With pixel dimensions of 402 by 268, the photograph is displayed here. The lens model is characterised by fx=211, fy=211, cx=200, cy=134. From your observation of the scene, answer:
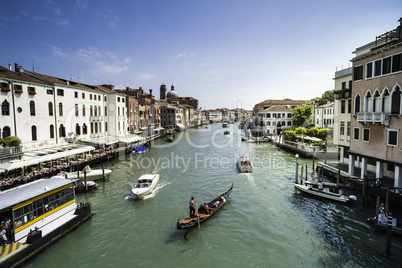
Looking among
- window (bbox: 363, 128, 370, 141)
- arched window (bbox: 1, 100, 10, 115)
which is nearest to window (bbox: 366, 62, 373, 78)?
window (bbox: 363, 128, 370, 141)

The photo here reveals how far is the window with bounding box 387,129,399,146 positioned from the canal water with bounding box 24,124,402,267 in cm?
491

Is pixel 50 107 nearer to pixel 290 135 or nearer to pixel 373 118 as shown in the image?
pixel 373 118

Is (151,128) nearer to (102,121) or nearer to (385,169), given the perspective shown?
(102,121)

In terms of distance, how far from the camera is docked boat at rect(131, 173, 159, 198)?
1723 centimetres

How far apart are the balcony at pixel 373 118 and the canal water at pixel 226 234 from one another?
20.6 ft

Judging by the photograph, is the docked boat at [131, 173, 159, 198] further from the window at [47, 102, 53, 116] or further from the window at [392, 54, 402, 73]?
the window at [392, 54, 402, 73]

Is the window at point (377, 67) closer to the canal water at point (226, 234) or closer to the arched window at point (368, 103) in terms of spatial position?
the arched window at point (368, 103)

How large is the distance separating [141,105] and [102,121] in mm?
20227

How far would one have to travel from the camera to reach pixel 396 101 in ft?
45.9

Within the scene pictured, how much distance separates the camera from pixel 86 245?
11.7 metres

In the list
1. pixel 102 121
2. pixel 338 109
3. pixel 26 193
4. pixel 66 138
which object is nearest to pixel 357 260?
pixel 338 109

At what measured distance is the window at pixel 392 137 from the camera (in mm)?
13984

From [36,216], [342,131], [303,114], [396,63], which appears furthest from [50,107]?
[303,114]

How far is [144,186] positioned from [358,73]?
20.0 meters
